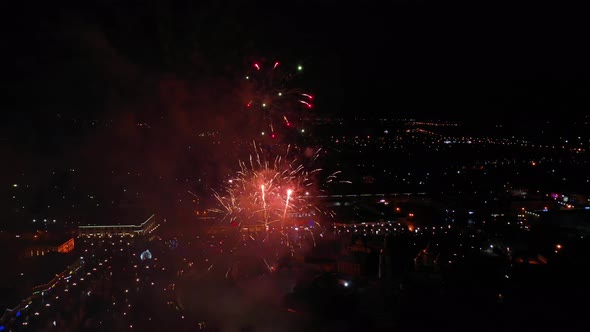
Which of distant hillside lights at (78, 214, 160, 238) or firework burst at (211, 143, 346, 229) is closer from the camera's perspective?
firework burst at (211, 143, 346, 229)

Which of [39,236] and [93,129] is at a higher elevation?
[93,129]

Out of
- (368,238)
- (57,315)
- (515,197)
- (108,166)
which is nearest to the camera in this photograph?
(57,315)

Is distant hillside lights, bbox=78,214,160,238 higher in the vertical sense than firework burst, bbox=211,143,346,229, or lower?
lower

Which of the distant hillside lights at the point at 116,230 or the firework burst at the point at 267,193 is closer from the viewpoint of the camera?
the firework burst at the point at 267,193

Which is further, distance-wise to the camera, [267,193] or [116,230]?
[116,230]

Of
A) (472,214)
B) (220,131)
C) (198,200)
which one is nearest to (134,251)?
(198,200)

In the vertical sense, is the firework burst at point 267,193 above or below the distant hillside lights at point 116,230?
above

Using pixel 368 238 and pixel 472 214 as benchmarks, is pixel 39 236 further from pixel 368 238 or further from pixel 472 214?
pixel 472 214

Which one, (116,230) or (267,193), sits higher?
(267,193)
